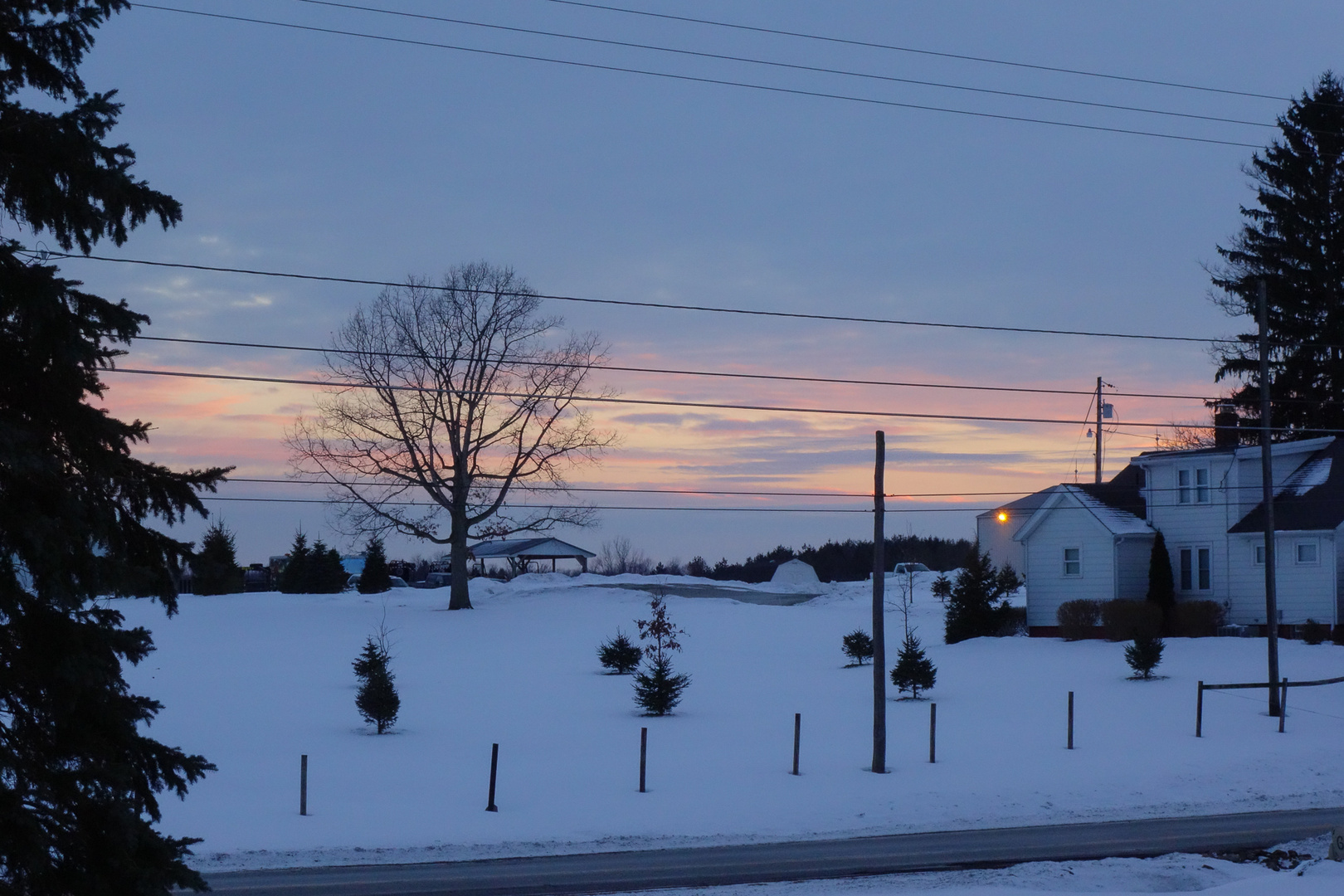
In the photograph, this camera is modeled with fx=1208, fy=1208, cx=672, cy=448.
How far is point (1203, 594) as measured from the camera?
135 feet

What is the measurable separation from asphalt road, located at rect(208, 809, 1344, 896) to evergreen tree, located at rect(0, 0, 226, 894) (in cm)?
669

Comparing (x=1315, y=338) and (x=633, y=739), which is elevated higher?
(x=1315, y=338)

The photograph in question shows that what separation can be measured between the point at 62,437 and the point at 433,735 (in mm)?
19219

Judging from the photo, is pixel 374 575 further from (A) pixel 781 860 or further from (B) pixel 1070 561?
(A) pixel 781 860

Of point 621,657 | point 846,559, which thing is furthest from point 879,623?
point 846,559

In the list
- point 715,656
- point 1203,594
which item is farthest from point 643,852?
point 1203,594

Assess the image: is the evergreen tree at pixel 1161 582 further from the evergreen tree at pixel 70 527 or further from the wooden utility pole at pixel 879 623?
the evergreen tree at pixel 70 527

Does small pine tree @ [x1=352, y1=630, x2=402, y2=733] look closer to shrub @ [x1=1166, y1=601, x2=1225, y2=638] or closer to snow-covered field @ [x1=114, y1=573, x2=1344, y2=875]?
snow-covered field @ [x1=114, y1=573, x2=1344, y2=875]

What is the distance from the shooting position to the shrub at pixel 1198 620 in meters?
39.4

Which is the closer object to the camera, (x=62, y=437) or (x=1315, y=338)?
(x=62, y=437)

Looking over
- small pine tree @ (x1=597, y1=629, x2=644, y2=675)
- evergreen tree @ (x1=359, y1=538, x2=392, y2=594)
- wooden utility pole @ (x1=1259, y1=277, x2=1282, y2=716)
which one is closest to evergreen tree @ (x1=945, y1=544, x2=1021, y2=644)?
small pine tree @ (x1=597, y1=629, x2=644, y2=675)

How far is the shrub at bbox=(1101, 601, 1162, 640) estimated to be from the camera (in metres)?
38.9

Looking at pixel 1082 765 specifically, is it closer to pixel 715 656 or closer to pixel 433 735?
pixel 433 735

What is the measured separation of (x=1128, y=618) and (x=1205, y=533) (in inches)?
186
